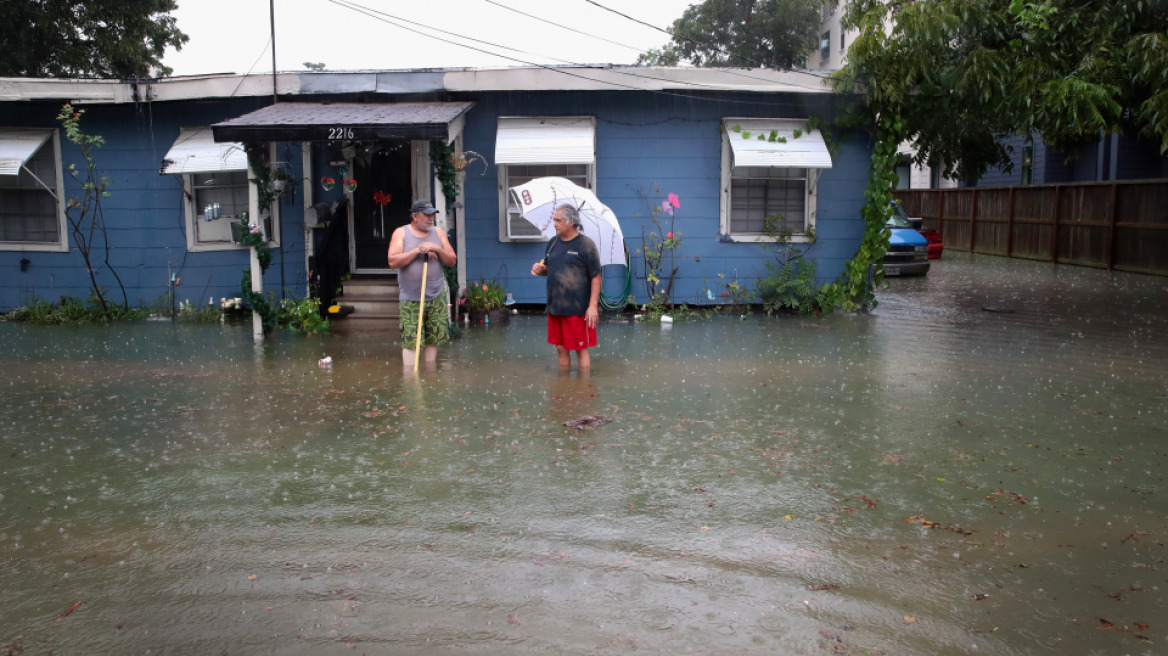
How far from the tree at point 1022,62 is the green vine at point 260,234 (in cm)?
744

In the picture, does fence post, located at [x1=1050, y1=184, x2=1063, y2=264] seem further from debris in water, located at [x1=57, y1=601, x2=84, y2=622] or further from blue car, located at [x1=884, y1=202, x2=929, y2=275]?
debris in water, located at [x1=57, y1=601, x2=84, y2=622]

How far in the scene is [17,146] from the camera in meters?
12.8

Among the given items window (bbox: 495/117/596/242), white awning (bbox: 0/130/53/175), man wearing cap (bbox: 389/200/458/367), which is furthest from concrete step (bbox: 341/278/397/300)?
white awning (bbox: 0/130/53/175)

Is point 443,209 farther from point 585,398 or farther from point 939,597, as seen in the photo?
point 939,597

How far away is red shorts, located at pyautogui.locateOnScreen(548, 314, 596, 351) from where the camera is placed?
28.6 ft

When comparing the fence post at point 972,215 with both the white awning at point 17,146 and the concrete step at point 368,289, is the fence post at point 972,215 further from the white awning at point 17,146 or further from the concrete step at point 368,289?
the white awning at point 17,146

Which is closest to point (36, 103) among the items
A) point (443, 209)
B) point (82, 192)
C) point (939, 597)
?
point (82, 192)

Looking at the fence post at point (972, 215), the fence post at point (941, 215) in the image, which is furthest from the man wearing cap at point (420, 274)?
the fence post at point (941, 215)

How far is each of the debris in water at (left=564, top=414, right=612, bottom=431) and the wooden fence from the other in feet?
50.0

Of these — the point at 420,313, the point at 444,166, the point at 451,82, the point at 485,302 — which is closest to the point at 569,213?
the point at 420,313

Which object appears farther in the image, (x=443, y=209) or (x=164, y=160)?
(x=164, y=160)

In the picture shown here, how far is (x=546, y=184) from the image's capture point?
10523mm

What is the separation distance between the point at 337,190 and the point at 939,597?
36.0 ft

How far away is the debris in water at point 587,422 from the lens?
6.92 m
